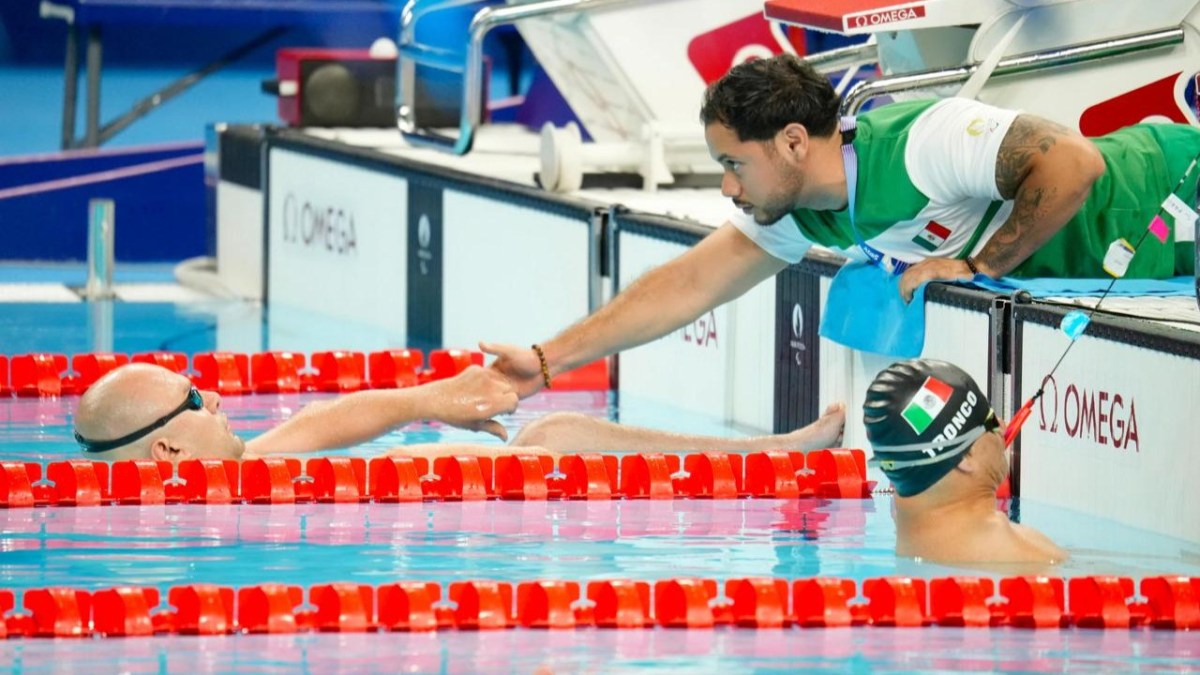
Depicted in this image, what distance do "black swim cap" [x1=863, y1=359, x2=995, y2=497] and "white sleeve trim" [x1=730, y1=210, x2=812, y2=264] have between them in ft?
4.03

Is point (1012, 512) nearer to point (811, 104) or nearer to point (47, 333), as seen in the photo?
point (811, 104)

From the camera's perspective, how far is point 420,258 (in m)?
8.91

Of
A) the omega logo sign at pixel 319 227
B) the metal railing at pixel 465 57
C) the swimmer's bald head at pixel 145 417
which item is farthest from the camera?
the omega logo sign at pixel 319 227

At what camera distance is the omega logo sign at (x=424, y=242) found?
8828 millimetres

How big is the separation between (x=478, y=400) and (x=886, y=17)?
178 cm

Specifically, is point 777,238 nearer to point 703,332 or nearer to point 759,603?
point 759,603

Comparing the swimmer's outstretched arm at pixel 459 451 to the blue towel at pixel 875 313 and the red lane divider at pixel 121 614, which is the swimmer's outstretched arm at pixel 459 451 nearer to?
the blue towel at pixel 875 313

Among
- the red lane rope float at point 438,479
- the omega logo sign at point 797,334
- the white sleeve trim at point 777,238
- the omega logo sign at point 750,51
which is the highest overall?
the omega logo sign at point 750,51

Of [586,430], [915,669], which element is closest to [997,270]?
[586,430]

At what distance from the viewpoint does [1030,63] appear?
6320 mm

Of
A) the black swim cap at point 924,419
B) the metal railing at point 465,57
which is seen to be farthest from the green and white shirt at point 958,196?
the metal railing at point 465,57

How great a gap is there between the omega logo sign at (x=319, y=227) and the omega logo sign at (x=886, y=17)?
3569mm

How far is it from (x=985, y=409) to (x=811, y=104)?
113 cm

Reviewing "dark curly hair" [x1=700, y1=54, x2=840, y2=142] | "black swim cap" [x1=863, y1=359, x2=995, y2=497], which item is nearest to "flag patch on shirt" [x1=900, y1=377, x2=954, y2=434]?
"black swim cap" [x1=863, y1=359, x2=995, y2=497]
